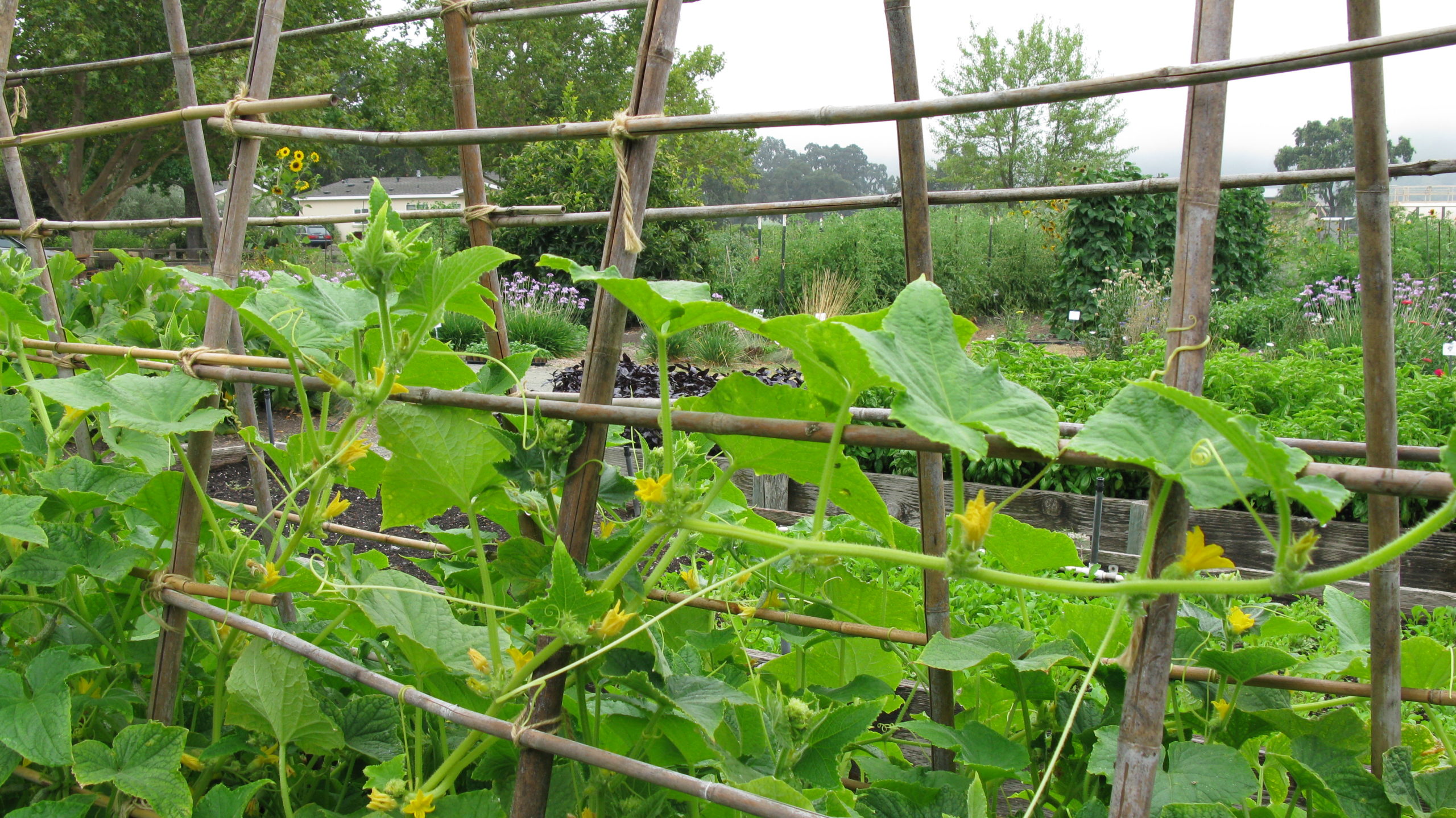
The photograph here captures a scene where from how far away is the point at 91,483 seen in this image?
108 centimetres

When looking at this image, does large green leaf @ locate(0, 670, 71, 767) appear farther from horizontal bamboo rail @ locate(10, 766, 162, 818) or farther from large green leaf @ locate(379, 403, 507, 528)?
large green leaf @ locate(379, 403, 507, 528)

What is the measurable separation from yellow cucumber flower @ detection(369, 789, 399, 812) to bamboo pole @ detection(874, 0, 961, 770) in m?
0.59

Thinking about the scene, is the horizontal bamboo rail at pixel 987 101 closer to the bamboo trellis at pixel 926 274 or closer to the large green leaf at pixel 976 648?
the bamboo trellis at pixel 926 274

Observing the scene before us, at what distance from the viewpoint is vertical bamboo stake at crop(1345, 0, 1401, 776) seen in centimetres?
84

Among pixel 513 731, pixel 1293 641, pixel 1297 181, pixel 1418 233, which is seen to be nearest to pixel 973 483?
pixel 1293 641

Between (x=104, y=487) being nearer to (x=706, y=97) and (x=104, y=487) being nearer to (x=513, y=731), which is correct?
(x=513, y=731)

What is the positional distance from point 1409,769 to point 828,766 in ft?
1.71

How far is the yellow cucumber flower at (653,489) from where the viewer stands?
2.47ft

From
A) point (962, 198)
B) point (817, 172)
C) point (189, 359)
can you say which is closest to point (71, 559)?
point (189, 359)

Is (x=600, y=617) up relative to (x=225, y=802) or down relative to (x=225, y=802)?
up

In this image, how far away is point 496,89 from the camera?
28.6 metres

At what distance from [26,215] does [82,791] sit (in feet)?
6.78

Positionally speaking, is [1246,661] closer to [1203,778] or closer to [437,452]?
→ [1203,778]

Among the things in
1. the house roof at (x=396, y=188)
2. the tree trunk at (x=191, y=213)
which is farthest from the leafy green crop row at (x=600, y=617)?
the house roof at (x=396, y=188)
